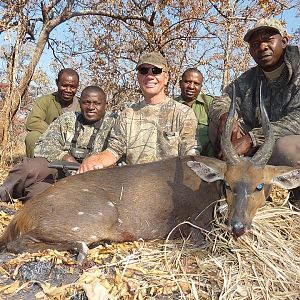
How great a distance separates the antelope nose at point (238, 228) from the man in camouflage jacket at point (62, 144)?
140 inches

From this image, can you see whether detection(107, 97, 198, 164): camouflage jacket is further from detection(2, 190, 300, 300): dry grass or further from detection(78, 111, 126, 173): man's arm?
detection(2, 190, 300, 300): dry grass

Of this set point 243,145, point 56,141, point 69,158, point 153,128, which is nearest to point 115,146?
point 153,128

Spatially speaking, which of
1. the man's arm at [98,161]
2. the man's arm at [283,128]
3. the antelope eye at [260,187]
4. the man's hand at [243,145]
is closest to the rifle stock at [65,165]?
the man's arm at [98,161]

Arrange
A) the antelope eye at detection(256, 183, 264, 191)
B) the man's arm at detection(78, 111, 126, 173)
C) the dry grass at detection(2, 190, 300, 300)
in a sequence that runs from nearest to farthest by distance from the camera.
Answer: the dry grass at detection(2, 190, 300, 300)
the antelope eye at detection(256, 183, 264, 191)
the man's arm at detection(78, 111, 126, 173)

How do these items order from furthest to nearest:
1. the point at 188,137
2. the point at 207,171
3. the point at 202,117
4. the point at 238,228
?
the point at 202,117 < the point at 188,137 < the point at 207,171 < the point at 238,228

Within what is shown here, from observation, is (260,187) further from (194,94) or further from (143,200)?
(194,94)

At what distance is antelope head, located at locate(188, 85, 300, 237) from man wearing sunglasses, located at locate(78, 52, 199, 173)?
1.69 m

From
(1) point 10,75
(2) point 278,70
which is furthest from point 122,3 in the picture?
(2) point 278,70

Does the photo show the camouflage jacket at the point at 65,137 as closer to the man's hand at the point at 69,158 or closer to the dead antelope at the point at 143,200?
the man's hand at the point at 69,158

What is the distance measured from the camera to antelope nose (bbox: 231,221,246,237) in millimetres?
3857

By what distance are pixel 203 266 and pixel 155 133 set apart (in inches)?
108

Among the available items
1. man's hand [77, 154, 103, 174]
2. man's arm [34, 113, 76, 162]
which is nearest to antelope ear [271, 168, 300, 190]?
man's hand [77, 154, 103, 174]

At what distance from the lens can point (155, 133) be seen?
21.1 feet

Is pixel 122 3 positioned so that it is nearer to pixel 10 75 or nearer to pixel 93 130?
pixel 10 75
